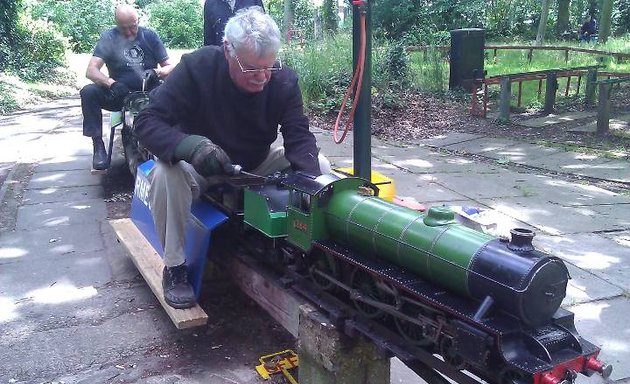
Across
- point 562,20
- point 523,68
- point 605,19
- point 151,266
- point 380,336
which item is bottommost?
point 151,266

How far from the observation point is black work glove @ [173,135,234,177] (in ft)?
9.86

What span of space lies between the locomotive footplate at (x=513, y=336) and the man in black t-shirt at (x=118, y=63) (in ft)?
16.6

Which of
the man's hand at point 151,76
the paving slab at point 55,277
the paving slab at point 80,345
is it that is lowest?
the paving slab at point 80,345

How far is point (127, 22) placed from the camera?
6547mm

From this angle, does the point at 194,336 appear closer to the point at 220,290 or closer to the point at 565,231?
the point at 220,290

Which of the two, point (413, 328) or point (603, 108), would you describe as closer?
point (413, 328)

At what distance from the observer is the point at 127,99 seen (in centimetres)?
626

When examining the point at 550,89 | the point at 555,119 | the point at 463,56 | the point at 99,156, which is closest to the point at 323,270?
the point at 99,156

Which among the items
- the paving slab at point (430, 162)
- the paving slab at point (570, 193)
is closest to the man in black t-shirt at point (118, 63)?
the paving slab at point (430, 162)

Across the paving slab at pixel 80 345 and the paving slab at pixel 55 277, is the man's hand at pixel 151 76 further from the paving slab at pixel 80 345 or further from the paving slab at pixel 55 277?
the paving slab at pixel 80 345

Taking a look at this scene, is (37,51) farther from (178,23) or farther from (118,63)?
(178,23)

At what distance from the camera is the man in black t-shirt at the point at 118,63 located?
6.57 metres

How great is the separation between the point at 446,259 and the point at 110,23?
31155 millimetres

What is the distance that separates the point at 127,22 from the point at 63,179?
1.83m
